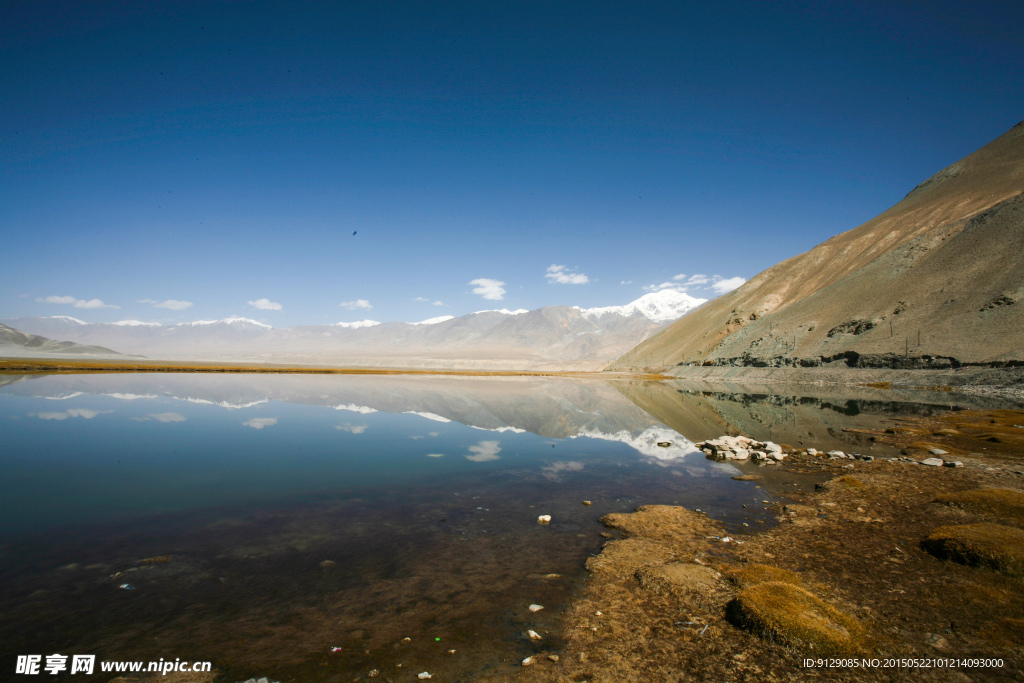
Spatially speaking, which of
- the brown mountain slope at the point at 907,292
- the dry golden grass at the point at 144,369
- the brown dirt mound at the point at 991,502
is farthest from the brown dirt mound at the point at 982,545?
the dry golden grass at the point at 144,369

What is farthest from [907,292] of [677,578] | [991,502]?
[677,578]

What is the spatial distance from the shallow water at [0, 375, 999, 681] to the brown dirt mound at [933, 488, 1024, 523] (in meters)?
4.56

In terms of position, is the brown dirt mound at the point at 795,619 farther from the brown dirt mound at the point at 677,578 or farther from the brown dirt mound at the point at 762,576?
the brown dirt mound at the point at 677,578

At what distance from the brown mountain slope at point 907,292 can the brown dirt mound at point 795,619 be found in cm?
6804

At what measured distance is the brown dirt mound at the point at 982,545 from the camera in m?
7.35

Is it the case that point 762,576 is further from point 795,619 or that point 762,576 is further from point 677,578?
point 795,619

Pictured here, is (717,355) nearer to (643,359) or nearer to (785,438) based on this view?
(643,359)

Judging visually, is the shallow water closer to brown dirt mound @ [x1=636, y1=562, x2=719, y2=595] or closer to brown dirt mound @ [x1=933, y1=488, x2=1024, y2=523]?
brown dirt mound @ [x1=636, y1=562, x2=719, y2=595]

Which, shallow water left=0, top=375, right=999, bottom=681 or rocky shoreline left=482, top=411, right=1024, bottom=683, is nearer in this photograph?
rocky shoreline left=482, top=411, right=1024, bottom=683

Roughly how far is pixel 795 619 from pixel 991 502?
30.2 feet

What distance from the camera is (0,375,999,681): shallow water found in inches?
223

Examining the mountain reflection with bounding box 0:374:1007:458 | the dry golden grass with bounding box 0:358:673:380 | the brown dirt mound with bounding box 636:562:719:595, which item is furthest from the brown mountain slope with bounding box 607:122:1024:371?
the brown dirt mound with bounding box 636:562:719:595

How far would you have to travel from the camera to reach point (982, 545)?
25.4ft

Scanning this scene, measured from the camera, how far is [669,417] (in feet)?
104
